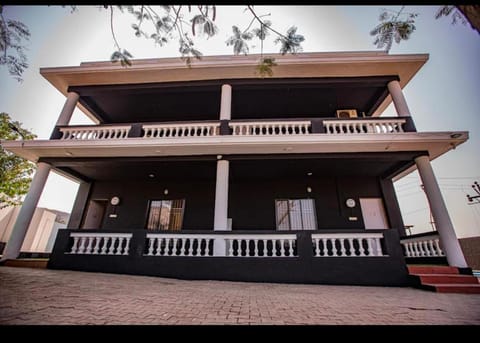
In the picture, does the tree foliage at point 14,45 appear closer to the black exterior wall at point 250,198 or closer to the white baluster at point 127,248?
the white baluster at point 127,248

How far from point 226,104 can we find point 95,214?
7532 mm

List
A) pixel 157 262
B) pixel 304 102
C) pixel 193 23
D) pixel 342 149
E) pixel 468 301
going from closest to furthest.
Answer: pixel 193 23 < pixel 468 301 < pixel 157 262 < pixel 342 149 < pixel 304 102

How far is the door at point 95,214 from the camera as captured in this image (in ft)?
27.3

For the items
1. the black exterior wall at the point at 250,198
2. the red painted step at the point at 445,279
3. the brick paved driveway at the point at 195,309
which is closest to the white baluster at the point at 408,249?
the black exterior wall at the point at 250,198

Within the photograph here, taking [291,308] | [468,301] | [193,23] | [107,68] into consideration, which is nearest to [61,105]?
[107,68]

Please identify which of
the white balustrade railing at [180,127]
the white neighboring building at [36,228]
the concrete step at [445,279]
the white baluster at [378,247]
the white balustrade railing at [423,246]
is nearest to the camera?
the concrete step at [445,279]

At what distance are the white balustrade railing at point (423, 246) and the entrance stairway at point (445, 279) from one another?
905 millimetres

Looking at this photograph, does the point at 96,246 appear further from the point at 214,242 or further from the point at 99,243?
the point at 214,242

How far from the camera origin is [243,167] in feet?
23.4

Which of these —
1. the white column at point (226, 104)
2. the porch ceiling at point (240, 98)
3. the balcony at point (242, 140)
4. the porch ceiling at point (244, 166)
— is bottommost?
the porch ceiling at point (244, 166)

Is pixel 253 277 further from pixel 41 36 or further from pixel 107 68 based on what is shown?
pixel 107 68

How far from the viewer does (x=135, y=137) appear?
20.6 feet

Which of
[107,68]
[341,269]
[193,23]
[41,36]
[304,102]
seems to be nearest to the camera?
[193,23]

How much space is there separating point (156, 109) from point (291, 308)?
27.9 ft
